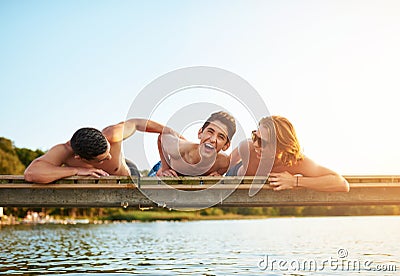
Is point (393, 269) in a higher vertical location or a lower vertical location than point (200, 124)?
lower

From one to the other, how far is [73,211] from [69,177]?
74.1m

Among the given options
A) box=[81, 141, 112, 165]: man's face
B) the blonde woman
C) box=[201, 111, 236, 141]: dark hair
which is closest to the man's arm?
box=[81, 141, 112, 165]: man's face

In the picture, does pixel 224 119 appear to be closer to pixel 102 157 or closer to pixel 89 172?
pixel 102 157

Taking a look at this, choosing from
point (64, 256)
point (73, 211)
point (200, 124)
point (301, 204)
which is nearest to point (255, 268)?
point (301, 204)

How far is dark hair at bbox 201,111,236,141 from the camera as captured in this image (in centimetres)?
982

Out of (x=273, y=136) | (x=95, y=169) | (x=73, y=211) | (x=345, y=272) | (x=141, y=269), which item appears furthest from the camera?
(x=73, y=211)

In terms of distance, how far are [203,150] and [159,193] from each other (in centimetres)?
110

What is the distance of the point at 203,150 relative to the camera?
9750 millimetres

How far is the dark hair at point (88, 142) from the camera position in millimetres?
9141

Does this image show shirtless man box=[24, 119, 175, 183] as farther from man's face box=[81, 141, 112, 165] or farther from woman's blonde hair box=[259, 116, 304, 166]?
woman's blonde hair box=[259, 116, 304, 166]

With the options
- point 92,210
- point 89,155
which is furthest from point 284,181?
point 92,210

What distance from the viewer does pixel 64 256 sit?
18453 millimetres

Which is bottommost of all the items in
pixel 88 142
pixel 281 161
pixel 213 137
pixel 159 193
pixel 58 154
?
A: pixel 159 193

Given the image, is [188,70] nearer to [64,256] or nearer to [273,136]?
[273,136]
